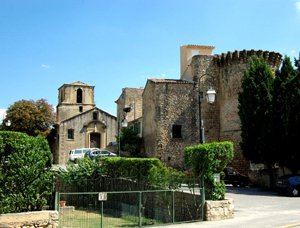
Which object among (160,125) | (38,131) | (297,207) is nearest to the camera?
(297,207)

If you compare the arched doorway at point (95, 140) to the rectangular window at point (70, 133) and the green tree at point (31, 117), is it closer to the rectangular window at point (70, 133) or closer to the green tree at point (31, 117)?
the rectangular window at point (70, 133)

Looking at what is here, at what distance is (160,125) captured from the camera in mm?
36062

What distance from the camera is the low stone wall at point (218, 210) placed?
49.6 feet

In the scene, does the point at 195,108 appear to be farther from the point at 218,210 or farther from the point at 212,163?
the point at 218,210

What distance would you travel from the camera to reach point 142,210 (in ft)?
57.2

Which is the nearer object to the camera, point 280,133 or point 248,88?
point 280,133

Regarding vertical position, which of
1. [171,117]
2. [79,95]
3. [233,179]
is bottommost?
[233,179]

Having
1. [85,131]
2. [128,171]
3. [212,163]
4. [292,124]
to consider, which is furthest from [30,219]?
[85,131]

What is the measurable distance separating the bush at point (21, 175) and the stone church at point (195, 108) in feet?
73.9

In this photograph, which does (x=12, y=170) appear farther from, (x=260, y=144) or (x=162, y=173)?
(x=260, y=144)

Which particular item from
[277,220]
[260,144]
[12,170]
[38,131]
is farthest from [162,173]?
[38,131]

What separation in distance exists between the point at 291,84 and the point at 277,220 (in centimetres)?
1513

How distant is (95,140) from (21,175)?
41912 mm

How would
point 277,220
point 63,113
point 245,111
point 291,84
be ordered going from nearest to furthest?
1. point 277,220
2. point 291,84
3. point 245,111
4. point 63,113
